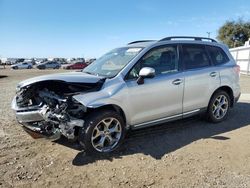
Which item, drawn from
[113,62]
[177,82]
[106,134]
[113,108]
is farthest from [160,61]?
[106,134]

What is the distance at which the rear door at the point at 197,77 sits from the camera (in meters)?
5.25

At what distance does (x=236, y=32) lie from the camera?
5228 cm

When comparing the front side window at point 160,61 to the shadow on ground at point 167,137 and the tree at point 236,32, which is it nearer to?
the shadow on ground at point 167,137

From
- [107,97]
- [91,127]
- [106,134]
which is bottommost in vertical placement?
[106,134]

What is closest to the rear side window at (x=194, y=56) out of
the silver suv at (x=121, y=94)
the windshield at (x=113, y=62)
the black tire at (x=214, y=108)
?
the silver suv at (x=121, y=94)

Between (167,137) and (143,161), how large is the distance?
45.7 inches

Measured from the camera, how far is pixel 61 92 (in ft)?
14.2

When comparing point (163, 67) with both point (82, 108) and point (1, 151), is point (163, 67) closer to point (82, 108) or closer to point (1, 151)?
point (82, 108)

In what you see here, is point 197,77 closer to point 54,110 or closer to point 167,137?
point 167,137

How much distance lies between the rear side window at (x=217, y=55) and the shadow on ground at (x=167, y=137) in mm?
1422

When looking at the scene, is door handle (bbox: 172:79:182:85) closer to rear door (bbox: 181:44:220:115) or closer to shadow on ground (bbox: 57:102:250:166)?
rear door (bbox: 181:44:220:115)

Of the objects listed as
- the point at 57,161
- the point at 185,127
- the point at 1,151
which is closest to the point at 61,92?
the point at 57,161

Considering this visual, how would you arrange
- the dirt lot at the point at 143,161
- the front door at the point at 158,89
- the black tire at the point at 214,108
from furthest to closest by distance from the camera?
→ the black tire at the point at 214,108, the front door at the point at 158,89, the dirt lot at the point at 143,161

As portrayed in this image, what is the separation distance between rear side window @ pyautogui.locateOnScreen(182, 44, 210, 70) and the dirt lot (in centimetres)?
137
